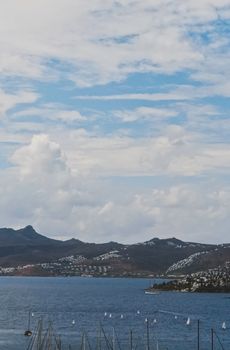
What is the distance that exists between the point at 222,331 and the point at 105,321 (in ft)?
99.7

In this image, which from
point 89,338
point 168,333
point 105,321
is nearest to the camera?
point 89,338

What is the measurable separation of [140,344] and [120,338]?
12195 mm

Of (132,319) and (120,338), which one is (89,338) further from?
(132,319)

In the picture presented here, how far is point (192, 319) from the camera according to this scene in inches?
7628

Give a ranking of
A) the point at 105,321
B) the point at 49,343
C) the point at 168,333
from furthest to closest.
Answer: the point at 105,321 < the point at 168,333 < the point at 49,343

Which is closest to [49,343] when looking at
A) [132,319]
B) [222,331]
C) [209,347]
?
[209,347]

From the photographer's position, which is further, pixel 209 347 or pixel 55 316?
pixel 55 316

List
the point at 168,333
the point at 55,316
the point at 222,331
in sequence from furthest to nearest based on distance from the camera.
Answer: the point at 55,316 < the point at 222,331 < the point at 168,333

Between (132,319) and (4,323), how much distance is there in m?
34.3

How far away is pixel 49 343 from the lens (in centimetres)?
11394

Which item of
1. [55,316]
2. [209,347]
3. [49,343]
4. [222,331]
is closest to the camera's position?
[49,343]

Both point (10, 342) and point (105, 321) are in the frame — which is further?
point (105, 321)

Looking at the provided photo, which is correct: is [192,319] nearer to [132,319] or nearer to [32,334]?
[132,319]

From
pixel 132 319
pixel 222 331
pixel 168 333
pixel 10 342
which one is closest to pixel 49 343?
pixel 10 342
